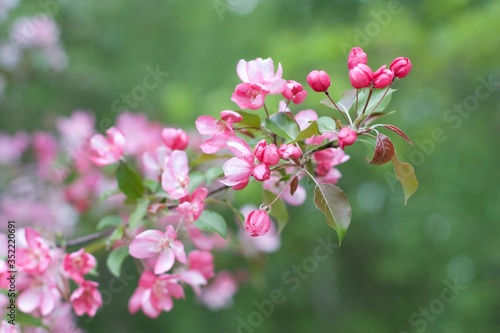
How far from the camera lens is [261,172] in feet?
2.97

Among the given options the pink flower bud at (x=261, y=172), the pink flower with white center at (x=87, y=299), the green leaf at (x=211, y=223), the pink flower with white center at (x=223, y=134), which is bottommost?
the pink flower with white center at (x=87, y=299)

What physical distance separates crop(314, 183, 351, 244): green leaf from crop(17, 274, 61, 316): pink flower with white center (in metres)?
0.58

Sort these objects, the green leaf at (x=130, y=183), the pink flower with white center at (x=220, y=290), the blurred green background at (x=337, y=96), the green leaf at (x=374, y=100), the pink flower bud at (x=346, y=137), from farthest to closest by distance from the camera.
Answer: the blurred green background at (x=337, y=96) < the pink flower with white center at (x=220, y=290) < the green leaf at (x=130, y=183) < the green leaf at (x=374, y=100) < the pink flower bud at (x=346, y=137)

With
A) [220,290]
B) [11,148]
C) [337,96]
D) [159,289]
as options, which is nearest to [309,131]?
[159,289]

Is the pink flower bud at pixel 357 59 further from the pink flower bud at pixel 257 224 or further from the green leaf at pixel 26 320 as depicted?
A: the green leaf at pixel 26 320

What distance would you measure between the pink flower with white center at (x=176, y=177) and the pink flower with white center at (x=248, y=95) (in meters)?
0.16

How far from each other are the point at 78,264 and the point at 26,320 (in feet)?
0.51

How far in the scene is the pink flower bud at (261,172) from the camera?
900 mm

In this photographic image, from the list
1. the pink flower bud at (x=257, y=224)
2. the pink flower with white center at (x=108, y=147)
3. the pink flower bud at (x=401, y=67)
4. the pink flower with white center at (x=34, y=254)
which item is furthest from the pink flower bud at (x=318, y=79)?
the pink flower with white center at (x=34, y=254)

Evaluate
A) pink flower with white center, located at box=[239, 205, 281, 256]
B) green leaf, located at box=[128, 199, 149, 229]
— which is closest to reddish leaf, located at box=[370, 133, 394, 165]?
green leaf, located at box=[128, 199, 149, 229]

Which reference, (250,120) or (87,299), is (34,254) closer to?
(87,299)

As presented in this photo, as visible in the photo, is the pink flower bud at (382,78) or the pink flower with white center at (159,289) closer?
the pink flower bud at (382,78)

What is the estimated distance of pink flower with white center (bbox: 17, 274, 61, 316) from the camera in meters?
1.18

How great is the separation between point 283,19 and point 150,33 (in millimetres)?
1226
